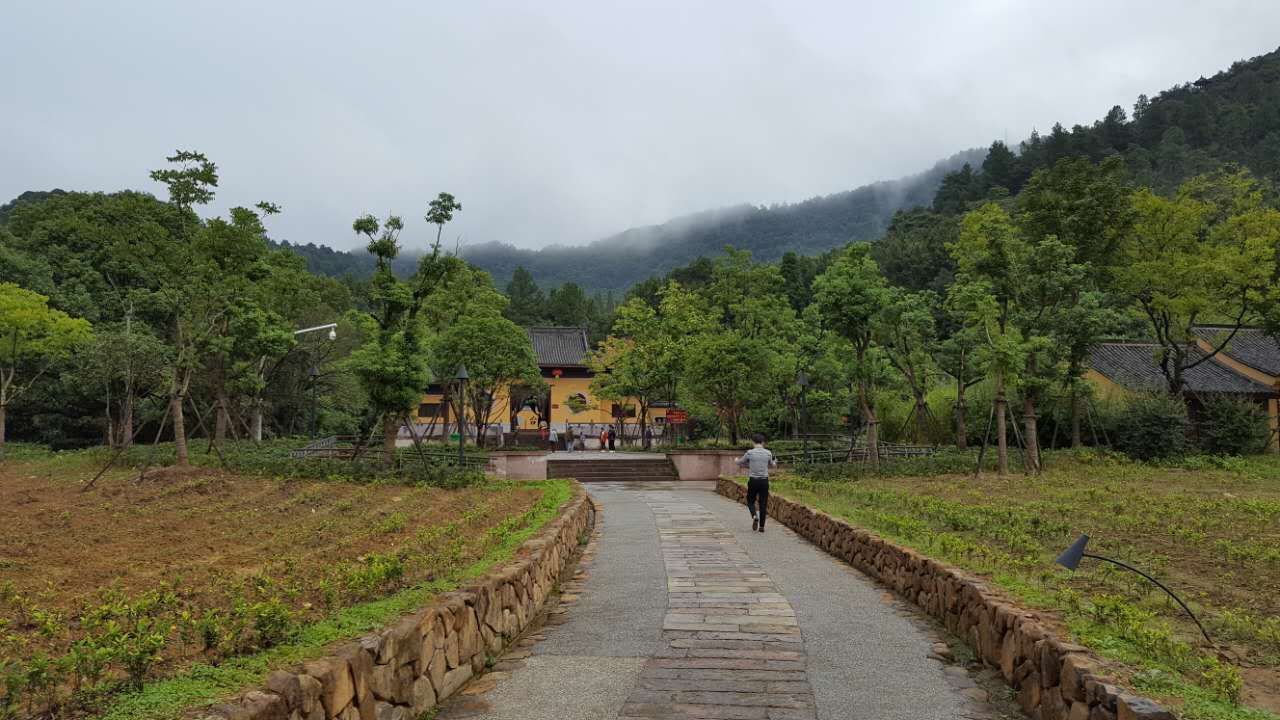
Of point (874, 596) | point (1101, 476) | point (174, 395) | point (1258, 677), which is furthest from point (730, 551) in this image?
point (174, 395)

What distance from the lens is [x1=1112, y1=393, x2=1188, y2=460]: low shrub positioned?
22.3 meters

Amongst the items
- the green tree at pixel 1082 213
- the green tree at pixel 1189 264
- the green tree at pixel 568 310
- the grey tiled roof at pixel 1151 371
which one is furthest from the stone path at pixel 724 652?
the green tree at pixel 568 310

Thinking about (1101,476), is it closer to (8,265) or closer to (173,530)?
(173,530)

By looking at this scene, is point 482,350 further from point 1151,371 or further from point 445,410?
point 1151,371

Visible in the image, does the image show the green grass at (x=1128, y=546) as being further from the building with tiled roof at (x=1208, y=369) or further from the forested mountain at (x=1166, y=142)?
the forested mountain at (x=1166, y=142)

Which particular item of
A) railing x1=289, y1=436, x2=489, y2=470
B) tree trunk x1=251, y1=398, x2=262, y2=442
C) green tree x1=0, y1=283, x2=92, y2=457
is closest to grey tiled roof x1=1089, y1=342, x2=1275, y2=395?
railing x1=289, y1=436, x2=489, y2=470

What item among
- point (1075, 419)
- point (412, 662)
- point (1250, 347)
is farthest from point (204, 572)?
point (1250, 347)

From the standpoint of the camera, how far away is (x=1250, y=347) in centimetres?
3206

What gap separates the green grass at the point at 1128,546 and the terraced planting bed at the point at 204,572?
405 cm

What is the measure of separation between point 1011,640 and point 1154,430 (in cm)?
2117

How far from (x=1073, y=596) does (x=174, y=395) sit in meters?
20.0

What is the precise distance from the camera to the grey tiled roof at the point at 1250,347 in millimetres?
30688

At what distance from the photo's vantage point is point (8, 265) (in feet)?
91.5

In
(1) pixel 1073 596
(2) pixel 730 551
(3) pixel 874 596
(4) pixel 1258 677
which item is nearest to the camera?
(4) pixel 1258 677
